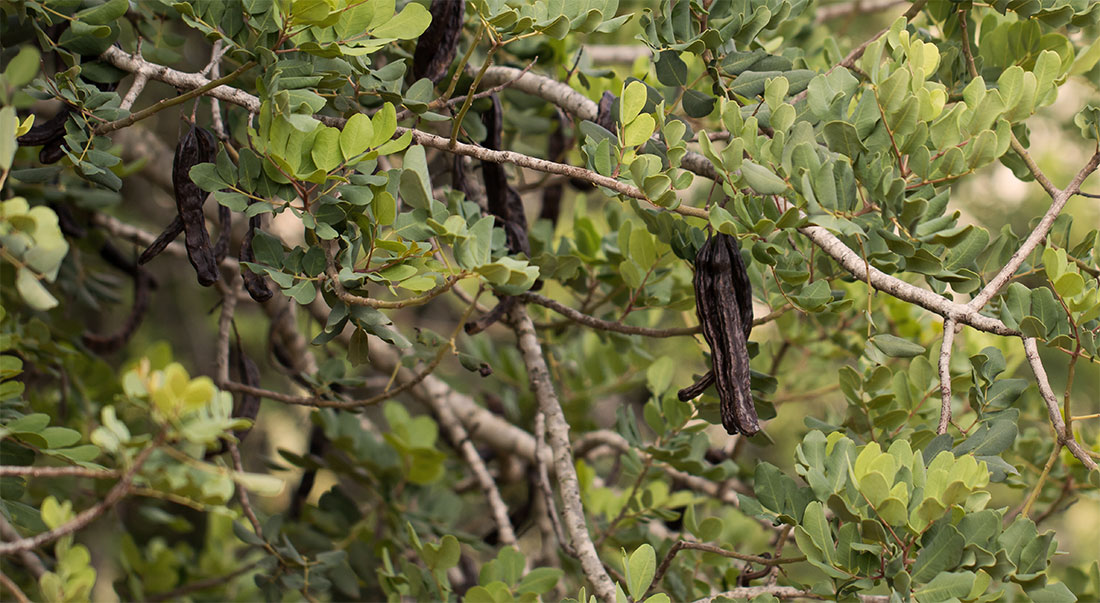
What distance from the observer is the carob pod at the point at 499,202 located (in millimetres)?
1238

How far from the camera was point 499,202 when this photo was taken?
125 cm

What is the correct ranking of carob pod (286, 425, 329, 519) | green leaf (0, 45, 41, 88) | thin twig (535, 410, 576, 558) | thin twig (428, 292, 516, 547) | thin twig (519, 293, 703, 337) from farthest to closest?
carob pod (286, 425, 329, 519), thin twig (428, 292, 516, 547), thin twig (535, 410, 576, 558), thin twig (519, 293, 703, 337), green leaf (0, 45, 41, 88)

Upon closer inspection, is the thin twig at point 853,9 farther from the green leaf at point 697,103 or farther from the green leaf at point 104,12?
the green leaf at point 104,12

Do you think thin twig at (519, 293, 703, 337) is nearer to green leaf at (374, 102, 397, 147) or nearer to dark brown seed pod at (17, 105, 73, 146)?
green leaf at (374, 102, 397, 147)

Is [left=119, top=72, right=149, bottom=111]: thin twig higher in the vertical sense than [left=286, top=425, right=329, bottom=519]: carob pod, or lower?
higher

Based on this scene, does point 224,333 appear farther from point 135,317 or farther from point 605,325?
point 605,325

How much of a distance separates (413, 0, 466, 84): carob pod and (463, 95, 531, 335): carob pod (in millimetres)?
129

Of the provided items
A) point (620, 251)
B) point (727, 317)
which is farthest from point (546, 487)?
point (727, 317)

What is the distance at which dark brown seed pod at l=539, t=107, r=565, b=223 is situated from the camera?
1637mm

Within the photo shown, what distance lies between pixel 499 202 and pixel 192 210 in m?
0.42

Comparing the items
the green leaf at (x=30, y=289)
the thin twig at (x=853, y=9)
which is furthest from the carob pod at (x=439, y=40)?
the thin twig at (x=853, y=9)

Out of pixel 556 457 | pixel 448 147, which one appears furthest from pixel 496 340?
pixel 448 147

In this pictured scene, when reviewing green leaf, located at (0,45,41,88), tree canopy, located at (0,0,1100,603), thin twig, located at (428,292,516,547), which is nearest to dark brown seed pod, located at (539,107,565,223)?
tree canopy, located at (0,0,1100,603)

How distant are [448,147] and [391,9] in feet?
0.52
